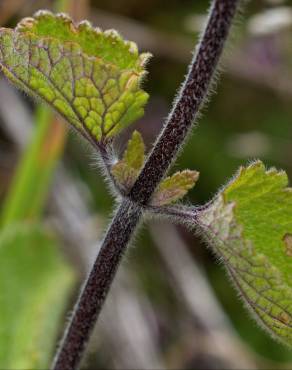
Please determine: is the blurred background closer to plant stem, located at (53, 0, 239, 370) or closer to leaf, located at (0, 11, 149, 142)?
plant stem, located at (53, 0, 239, 370)

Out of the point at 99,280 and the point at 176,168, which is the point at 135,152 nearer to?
the point at 99,280

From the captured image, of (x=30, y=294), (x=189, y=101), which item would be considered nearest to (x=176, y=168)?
(x=30, y=294)

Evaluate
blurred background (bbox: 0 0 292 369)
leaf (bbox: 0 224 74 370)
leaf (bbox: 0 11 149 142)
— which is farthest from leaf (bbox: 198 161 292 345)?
blurred background (bbox: 0 0 292 369)

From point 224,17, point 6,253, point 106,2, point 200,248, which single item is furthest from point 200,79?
point 106,2

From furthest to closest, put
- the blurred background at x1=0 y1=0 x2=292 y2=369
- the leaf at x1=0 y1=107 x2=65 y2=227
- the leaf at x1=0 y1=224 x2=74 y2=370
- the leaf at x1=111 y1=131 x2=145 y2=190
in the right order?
the blurred background at x1=0 y1=0 x2=292 y2=369, the leaf at x1=0 y1=107 x2=65 y2=227, the leaf at x1=0 y1=224 x2=74 y2=370, the leaf at x1=111 y1=131 x2=145 y2=190

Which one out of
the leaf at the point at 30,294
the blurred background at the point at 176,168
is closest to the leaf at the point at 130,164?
the leaf at the point at 30,294

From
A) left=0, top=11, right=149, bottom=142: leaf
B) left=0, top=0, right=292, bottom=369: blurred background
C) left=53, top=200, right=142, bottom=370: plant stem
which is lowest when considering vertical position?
left=0, top=0, right=292, bottom=369: blurred background

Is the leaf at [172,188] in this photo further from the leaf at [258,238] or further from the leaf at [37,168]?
the leaf at [37,168]
